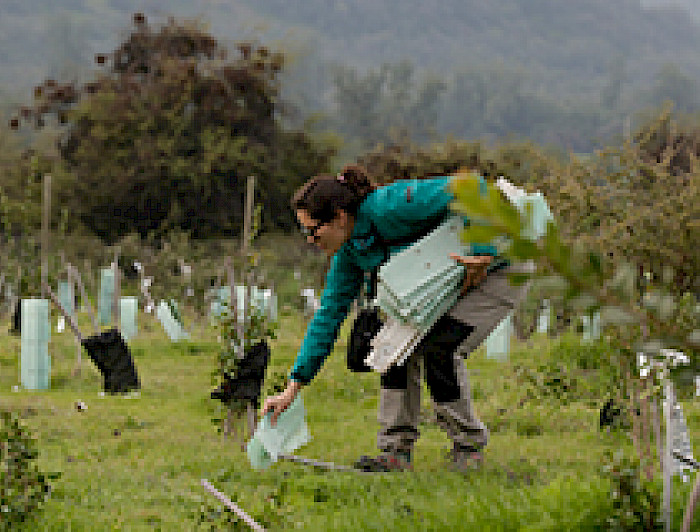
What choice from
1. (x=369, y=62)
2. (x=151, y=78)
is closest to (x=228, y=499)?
(x=151, y=78)

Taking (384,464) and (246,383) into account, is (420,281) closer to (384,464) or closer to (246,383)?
(384,464)

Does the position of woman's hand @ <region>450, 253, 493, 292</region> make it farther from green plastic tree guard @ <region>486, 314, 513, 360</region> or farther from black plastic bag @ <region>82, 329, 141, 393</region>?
green plastic tree guard @ <region>486, 314, 513, 360</region>

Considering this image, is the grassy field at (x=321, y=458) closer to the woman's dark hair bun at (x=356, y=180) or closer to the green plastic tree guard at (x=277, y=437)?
the green plastic tree guard at (x=277, y=437)

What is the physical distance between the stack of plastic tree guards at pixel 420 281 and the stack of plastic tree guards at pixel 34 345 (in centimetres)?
560

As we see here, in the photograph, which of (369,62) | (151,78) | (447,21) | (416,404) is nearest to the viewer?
(416,404)

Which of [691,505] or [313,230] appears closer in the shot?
[691,505]

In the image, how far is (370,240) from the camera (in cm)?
490

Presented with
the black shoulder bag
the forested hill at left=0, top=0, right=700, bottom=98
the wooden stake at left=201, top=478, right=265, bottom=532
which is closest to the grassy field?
the wooden stake at left=201, top=478, right=265, bottom=532

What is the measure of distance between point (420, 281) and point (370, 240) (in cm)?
36

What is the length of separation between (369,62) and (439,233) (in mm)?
158587

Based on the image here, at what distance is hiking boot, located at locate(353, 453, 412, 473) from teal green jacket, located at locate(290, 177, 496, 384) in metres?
0.56

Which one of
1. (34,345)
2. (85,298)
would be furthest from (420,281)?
(85,298)

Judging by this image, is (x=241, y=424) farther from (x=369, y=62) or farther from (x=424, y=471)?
(x=369, y=62)

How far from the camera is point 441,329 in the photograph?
Answer: 4887 millimetres
